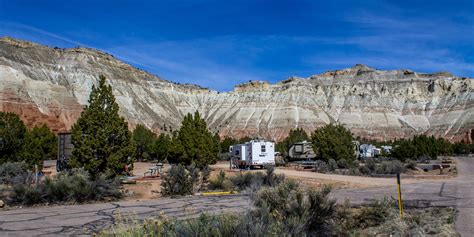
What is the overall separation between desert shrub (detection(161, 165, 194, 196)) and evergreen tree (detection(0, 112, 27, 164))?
40.4 feet

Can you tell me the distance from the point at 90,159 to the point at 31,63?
8435 cm

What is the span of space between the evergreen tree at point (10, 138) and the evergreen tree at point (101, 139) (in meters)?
8.95

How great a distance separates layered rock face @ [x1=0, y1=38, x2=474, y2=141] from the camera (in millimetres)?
83812

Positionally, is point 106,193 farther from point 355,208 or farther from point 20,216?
point 355,208

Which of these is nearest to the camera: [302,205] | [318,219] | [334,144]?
[302,205]

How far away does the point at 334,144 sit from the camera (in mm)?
37375

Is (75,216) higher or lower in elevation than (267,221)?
lower

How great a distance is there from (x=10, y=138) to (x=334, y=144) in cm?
2577

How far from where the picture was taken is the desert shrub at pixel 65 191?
15094mm

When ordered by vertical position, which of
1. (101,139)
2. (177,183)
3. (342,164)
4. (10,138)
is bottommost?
(177,183)

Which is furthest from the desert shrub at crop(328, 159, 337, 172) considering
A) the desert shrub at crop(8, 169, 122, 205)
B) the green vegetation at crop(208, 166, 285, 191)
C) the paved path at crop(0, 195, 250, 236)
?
the desert shrub at crop(8, 169, 122, 205)

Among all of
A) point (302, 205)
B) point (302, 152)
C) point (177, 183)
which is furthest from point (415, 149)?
point (302, 205)

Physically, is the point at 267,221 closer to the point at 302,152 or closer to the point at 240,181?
the point at 240,181

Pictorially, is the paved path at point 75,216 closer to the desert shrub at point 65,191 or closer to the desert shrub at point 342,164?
the desert shrub at point 65,191
